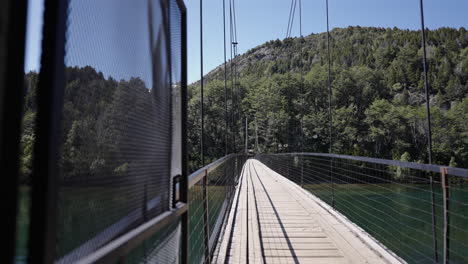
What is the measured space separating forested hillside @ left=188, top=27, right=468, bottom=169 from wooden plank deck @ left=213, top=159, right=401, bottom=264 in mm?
17267

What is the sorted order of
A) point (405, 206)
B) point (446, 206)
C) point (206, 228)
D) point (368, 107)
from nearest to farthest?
point (446, 206)
point (206, 228)
point (405, 206)
point (368, 107)

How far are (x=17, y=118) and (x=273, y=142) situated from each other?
1527 inches

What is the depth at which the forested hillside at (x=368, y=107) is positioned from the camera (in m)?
27.2

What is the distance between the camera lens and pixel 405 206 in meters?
4.27

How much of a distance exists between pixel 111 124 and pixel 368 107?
125ft

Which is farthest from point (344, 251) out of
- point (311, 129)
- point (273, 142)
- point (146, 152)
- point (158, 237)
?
point (273, 142)

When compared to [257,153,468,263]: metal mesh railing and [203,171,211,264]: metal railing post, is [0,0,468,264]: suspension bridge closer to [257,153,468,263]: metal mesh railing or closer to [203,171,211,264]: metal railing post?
[203,171,211,264]: metal railing post

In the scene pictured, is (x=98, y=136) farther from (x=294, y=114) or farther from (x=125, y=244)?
(x=294, y=114)

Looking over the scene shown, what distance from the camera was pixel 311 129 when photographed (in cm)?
3428

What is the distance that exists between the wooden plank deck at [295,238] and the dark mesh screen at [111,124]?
137 cm

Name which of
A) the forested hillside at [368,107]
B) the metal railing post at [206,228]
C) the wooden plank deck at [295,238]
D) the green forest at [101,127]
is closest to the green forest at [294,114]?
the green forest at [101,127]

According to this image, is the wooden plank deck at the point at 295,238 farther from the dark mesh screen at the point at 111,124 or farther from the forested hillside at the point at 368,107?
the forested hillside at the point at 368,107

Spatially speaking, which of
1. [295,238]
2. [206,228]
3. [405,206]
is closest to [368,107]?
[405,206]

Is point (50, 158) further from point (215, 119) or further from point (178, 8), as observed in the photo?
point (215, 119)
